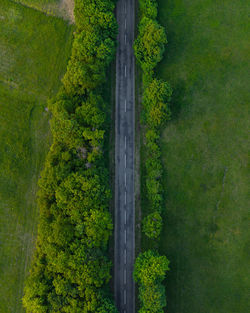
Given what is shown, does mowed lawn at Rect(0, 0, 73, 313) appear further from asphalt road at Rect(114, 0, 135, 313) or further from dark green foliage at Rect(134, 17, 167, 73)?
dark green foliage at Rect(134, 17, 167, 73)

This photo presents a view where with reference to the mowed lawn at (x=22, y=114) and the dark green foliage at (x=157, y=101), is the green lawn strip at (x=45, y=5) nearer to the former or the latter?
the mowed lawn at (x=22, y=114)

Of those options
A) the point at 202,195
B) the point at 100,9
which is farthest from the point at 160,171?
the point at 100,9

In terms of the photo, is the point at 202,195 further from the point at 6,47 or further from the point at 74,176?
the point at 6,47

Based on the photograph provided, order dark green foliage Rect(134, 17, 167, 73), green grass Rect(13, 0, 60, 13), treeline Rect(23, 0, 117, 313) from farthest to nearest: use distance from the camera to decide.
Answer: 1. green grass Rect(13, 0, 60, 13)
2. dark green foliage Rect(134, 17, 167, 73)
3. treeline Rect(23, 0, 117, 313)

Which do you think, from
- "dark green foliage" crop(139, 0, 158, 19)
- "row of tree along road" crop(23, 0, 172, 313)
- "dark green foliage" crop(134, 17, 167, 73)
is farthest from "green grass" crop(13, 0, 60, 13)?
"dark green foliage" crop(134, 17, 167, 73)

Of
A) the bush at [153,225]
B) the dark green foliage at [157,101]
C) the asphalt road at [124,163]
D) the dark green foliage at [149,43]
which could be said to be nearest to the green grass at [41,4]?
the asphalt road at [124,163]
